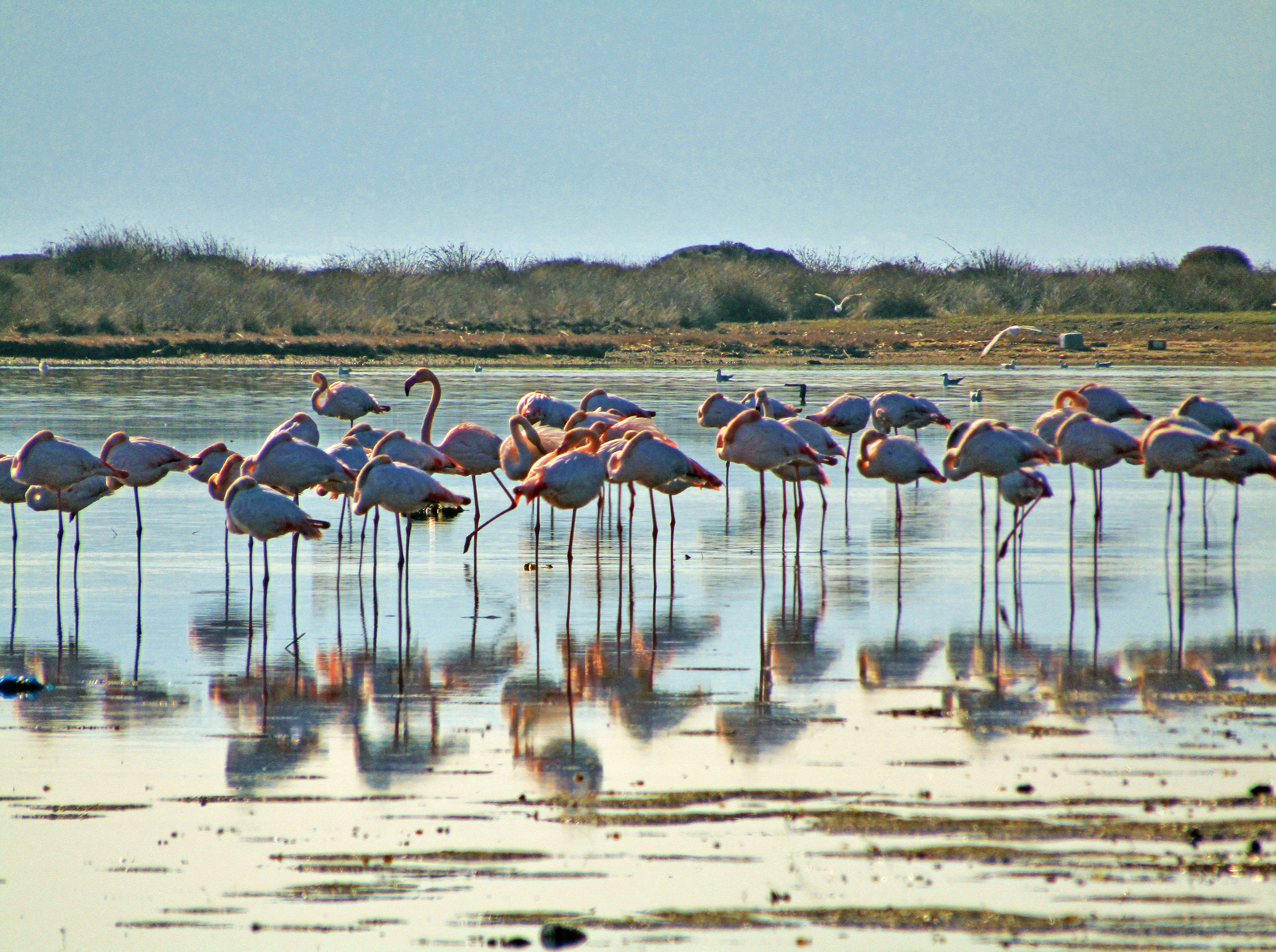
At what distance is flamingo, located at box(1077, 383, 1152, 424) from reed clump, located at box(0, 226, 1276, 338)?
37.3m

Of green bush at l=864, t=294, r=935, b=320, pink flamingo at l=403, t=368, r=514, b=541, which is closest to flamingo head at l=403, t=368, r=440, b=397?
pink flamingo at l=403, t=368, r=514, b=541

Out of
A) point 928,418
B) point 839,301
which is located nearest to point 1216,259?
point 839,301

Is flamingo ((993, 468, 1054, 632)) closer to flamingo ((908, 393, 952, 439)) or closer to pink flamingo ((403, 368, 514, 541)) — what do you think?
flamingo ((908, 393, 952, 439))

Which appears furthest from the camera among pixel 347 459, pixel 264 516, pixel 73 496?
pixel 347 459

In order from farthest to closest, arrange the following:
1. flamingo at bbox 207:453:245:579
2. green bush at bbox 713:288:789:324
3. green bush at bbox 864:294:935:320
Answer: green bush at bbox 713:288:789:324
green bush at bbox 864:294:935:320
flamingo at bbox 207:453:245:579

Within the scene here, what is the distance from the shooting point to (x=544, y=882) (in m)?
4.70

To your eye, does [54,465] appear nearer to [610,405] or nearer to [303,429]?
[303,429]

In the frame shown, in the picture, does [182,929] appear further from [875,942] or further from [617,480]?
[617,480]

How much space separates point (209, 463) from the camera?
11.6 m

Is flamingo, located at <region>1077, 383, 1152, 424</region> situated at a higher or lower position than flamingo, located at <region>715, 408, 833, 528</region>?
higher

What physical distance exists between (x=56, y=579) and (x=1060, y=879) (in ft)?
26.0

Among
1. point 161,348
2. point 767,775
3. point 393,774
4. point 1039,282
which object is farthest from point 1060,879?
point 1039,282

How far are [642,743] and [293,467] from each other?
4428 millimetres

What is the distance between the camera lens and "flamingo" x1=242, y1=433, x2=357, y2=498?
982 centimetres
